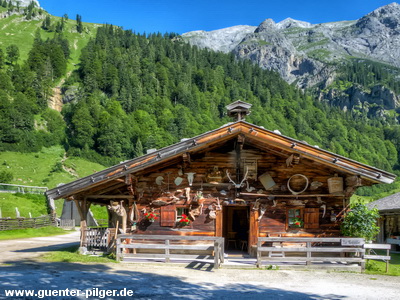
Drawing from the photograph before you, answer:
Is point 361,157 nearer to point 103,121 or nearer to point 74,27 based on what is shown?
point 103,121

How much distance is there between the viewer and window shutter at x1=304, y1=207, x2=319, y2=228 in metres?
15.0

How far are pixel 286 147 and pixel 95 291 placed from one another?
879 centimetres

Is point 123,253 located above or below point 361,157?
below

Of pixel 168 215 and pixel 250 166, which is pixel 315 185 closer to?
pixel 250 166

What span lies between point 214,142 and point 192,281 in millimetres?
5808

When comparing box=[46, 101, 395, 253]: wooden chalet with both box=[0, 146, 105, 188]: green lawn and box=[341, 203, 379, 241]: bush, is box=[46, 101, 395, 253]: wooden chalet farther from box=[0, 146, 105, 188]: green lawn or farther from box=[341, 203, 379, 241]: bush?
box=[0, 146, 105, 188]: green lawn

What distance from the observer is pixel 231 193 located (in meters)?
15.2

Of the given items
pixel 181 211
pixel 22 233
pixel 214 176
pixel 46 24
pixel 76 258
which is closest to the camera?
pixel 76 258

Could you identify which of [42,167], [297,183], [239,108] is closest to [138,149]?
[42,167]

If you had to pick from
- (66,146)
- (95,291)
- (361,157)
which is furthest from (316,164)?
(361,157)

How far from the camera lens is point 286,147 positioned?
14.1 metres

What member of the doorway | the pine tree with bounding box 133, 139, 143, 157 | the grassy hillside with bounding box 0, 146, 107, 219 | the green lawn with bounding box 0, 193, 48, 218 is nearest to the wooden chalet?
the doorway

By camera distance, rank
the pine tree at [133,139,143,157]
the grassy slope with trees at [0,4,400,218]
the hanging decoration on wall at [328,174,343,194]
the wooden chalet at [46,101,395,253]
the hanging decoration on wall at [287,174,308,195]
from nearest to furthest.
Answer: the hanging decoration on wall at [328,174,343,194], the wooden chalet at [46,101,395,253], the hanging decoration on wall at [287,174,308,195], the grassy slope with trees at [0,4,400,218], the pine tree at [133,139,143,157]

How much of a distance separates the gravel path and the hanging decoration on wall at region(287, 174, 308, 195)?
3683mm
